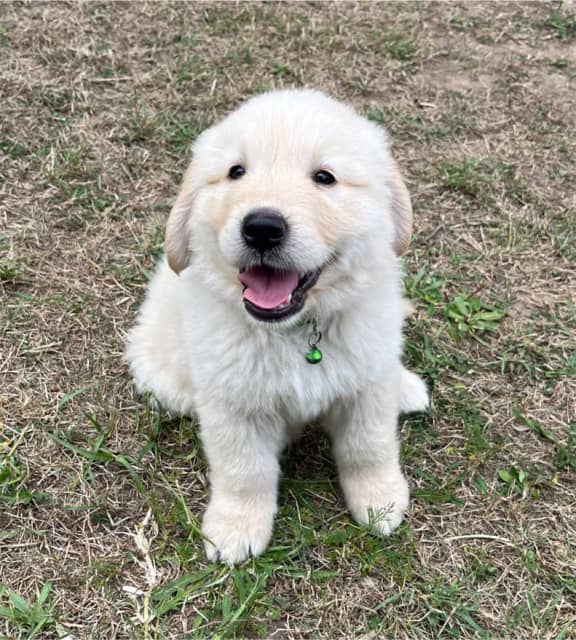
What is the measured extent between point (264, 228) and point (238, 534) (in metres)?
1.19

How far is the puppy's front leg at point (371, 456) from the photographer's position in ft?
8.18

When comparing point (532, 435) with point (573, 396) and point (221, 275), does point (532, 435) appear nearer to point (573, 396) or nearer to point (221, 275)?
point (573, 396)

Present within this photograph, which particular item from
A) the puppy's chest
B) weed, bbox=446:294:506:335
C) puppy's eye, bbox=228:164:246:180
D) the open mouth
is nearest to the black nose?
the open mouth

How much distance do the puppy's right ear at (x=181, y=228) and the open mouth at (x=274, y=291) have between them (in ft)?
1.03

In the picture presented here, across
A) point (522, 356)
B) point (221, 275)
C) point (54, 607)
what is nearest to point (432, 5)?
point (522, 356)

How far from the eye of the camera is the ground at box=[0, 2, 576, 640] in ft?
8.08

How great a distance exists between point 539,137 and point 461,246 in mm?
1124

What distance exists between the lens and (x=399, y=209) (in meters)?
2.34

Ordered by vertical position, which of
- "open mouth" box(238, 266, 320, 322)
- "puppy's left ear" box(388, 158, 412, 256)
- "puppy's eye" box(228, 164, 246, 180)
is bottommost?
"open mouth" box(238, 266, 320, 322)

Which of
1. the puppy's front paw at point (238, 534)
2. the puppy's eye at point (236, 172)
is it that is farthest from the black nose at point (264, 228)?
the puppy's front paw at point (238, 534)

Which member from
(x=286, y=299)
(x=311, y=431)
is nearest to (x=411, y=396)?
(x=311, y=431)

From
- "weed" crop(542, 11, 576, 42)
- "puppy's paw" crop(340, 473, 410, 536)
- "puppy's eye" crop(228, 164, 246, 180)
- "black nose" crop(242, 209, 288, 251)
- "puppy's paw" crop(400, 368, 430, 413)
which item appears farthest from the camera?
"weed" crop(542, 11, 576, 42)

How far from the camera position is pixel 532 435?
2.97m

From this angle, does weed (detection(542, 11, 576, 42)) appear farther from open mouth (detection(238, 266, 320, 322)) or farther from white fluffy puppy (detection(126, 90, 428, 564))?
open mouth (detection(238, 266, 320, 322))
